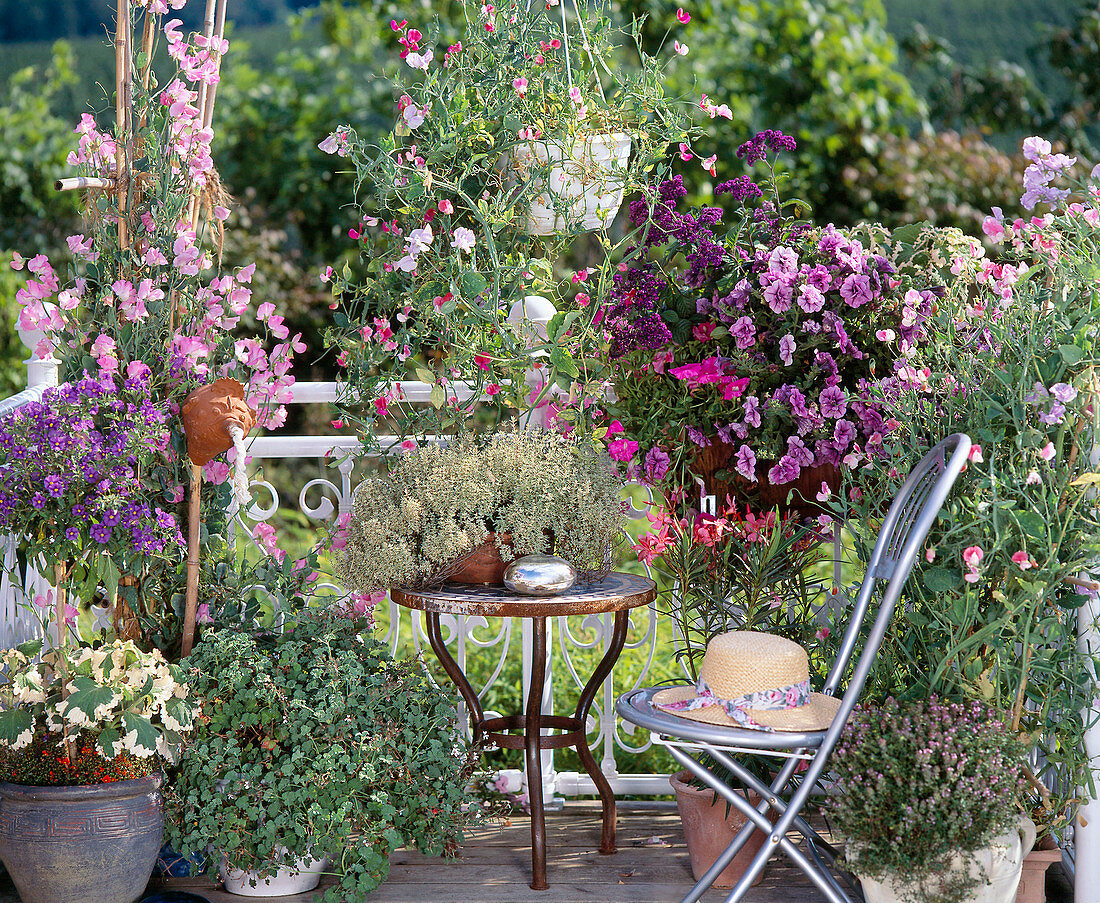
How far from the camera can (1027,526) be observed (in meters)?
2.40

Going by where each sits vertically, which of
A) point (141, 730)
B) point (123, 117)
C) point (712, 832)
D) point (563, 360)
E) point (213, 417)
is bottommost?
point (712, 832)

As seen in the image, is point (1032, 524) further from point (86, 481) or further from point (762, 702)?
point (86, 481)

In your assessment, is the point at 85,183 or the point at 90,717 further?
the point at 85,183

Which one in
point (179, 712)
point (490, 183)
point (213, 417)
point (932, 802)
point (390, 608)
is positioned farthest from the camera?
point (390, 608)

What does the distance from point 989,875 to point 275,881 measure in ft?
5.73

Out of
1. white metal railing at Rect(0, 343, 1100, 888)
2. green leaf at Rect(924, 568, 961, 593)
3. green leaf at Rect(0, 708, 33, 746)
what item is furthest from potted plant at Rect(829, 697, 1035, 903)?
green leaf at Rect(0, 708, 33, 746)

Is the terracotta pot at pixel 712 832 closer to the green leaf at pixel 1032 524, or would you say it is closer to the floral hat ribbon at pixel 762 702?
the floral hat ribbon at pixel 762 702

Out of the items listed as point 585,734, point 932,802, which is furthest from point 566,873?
point 932,802

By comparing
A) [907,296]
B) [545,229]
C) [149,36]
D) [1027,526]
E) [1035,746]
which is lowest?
[1035,746]

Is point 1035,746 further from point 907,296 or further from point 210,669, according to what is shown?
point 210,669

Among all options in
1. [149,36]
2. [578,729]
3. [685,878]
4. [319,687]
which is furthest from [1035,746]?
[149,36]

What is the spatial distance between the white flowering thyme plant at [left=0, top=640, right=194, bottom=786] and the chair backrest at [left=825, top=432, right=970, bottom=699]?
1.60 metres

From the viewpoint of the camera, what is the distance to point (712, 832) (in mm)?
2938

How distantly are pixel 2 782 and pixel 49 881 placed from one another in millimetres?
→ 264
